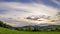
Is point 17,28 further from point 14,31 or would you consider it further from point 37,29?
point 37,29

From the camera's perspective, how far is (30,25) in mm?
11617

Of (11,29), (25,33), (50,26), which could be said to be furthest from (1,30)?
(50,26)

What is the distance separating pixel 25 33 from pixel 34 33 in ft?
2.03

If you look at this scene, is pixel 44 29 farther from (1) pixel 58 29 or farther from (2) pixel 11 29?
(2) pixel 11 29

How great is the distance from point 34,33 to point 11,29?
5.31 feet

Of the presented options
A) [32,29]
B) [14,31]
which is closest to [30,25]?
[32,29]

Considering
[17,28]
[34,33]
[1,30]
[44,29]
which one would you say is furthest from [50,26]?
[1,30]

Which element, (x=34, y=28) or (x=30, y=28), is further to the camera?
(x=34, y=28)

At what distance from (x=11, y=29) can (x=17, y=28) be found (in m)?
0.43

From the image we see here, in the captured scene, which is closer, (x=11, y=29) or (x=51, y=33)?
(x=11, y=29)

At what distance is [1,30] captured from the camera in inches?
450

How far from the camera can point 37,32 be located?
11.9 metres

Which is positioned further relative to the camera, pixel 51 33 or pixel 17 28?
pixel 51 33

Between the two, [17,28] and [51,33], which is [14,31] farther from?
[51,33]
